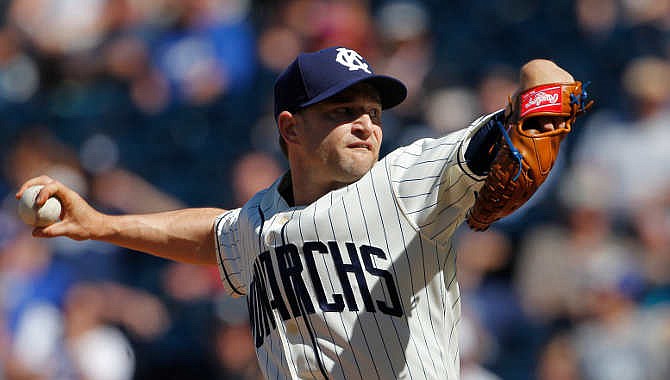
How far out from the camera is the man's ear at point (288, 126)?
9.26 feet

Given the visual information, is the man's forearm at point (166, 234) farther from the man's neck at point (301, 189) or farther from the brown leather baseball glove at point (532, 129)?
the brown leather baseball glove at point (532, 129)

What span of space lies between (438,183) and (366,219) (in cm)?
24

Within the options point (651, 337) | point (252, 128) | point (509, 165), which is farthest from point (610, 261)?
point (509, 165)

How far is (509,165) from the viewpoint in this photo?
2166 mm

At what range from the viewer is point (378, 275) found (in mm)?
2502

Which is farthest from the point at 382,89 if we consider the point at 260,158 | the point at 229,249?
the point at 260,158

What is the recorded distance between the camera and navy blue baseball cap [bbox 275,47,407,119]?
265 cm

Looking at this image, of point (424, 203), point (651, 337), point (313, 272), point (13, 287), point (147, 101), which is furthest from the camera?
point (147, 101)

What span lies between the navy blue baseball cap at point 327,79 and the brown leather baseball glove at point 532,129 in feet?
1.75

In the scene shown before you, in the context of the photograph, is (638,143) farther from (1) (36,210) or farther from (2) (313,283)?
(1) (36,210)

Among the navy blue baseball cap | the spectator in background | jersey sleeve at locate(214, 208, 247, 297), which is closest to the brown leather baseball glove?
the navy blue baseball cap

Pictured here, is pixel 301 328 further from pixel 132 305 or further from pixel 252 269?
pixel 132 305

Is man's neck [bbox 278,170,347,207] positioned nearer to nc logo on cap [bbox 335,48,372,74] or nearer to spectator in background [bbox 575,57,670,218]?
nc logo on cap [bbox 335,48,372,74]

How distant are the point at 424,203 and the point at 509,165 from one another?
0.31 metres
